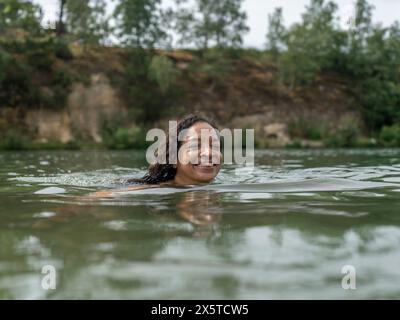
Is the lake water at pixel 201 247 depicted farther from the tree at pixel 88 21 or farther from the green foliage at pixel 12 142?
the tree at pixel 88 21

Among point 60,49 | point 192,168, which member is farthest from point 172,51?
point 192,168

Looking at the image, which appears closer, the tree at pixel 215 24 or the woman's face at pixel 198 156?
the woman's face at pixel 198 156

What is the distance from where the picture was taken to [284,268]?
2086mm

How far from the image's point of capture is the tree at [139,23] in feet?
111

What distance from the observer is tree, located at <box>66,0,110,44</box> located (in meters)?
34.2

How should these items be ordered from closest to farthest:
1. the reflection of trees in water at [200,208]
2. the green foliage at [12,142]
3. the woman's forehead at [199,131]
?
A: the reflection of trees in water at [200,208] → the woman's forehead at [199,131] → the green foliage at [12,142]

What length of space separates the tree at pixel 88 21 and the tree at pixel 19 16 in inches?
131

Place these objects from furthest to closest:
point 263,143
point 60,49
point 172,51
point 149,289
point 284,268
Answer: point 172,51 → point 60,49 → point 263,143 → point 284,268 → point 149,289

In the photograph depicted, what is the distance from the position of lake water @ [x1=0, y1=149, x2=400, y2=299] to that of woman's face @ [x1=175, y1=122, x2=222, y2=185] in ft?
2.93

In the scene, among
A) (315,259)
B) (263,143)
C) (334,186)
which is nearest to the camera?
(315,259)

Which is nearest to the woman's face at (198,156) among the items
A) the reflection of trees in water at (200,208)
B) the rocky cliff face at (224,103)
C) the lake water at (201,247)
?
the reflection of trees in water at (200,208)

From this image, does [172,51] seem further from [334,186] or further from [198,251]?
[198,251]

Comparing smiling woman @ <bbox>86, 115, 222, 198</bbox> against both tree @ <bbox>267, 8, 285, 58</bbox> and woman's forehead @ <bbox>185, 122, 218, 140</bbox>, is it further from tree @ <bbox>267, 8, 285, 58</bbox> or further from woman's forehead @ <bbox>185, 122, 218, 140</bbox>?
tree @ <bbox>267, 8, 285, 58</bbox>
